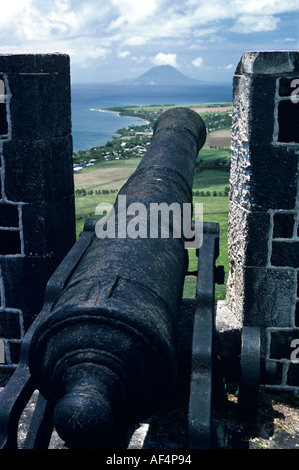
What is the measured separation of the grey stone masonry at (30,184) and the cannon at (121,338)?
731mm

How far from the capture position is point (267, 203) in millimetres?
4031

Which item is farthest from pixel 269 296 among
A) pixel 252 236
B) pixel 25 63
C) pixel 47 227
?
pixel 25 63

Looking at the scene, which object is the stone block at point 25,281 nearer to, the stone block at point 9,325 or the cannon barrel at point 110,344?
the stone block at point 9,325

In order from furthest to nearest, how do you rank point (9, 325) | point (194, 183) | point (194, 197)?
point (194, 183)
point (194, 197)
point (9, 325)

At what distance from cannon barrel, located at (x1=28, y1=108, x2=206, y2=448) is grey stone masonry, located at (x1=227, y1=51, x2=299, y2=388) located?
135 cm

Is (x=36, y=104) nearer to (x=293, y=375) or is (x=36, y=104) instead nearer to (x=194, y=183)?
(x=293, y=375)

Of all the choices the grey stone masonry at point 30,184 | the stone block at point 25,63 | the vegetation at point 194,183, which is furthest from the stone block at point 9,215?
the vegetation at point 194,183

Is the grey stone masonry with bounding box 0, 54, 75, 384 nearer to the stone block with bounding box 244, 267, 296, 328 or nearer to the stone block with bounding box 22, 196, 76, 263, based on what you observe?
the stone block with bounding box 22, 196, 76, 263

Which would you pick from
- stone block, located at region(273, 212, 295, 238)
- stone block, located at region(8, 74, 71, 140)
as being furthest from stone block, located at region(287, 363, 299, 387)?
stone block, located at region(8, 74, 71, 140)

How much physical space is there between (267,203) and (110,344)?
2.17 m

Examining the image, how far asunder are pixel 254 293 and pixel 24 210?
2033mm

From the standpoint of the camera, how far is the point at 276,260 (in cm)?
416

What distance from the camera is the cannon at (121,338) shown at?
227cm

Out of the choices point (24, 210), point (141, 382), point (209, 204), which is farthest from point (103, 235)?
point (209, 204)
